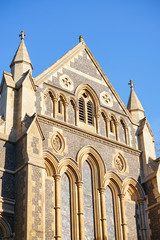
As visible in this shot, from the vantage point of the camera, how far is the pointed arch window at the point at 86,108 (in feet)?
74.7

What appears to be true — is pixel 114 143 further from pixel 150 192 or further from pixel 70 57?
pixel 70 57

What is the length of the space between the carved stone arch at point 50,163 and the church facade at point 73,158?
0.14 feet

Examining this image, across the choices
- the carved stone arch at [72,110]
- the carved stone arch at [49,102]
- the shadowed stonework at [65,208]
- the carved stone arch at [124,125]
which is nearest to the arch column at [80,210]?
the shadowed stonework at [65,208]

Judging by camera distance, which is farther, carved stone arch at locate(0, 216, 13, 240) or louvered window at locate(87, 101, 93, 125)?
louvered window at locate(87, 101, 93, 125)

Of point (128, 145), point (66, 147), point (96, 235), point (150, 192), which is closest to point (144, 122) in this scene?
point (128, 145)

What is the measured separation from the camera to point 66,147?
20.6 m

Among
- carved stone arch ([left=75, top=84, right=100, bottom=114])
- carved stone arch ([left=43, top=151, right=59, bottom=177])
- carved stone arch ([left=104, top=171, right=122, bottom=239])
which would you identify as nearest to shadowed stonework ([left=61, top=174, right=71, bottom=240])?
carved stone arch ([left=43, top=151, right=59, bottom=177])

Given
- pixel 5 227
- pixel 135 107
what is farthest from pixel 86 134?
pixel 5 227

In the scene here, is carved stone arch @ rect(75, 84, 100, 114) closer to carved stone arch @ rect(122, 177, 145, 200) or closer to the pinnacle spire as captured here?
the pinnacle spire

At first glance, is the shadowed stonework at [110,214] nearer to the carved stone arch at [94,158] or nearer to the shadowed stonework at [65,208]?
the carved stone arch at [94,158]

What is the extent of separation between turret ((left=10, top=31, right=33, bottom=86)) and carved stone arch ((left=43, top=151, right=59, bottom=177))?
11.9 feet

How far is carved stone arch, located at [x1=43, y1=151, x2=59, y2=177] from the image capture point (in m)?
19.6

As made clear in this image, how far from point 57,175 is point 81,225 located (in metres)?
2.31

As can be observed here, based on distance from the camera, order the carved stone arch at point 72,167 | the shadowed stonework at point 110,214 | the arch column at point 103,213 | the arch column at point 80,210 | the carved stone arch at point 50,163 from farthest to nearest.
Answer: the shadowed stonework at point 110,214 < the carved stone arch at point 72,167 < the arch column at point 103,213 < the carved stone arch at point 50,163 < the arch column at point 80,210
